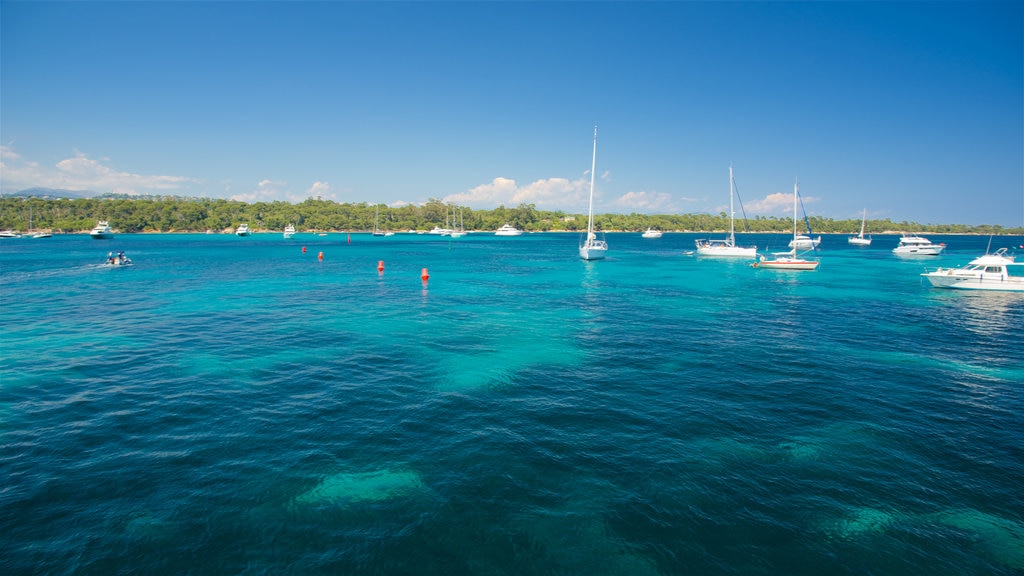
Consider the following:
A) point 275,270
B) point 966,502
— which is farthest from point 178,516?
point 275,270

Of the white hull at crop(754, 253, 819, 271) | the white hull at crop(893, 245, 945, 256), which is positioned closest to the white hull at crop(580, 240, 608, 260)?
the white hull at crop(754, 253, 819, 271)

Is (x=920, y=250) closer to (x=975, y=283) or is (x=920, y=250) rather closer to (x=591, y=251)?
(x=975, y=283)

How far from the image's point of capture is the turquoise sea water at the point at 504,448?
11977mm

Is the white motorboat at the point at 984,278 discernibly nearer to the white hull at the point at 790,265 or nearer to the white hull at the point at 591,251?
the white hull at the point at 790,265

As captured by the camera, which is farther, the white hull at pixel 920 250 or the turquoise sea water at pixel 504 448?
the white hull at pixel 920 250

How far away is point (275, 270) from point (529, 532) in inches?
3171

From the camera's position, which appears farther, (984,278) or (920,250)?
(920,250)

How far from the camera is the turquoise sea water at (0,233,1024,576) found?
472 inches

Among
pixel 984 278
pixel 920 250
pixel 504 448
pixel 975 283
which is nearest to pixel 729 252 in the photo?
pixel 975 283

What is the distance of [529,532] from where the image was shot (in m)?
12.6

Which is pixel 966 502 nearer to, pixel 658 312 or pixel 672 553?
pixel 672 553

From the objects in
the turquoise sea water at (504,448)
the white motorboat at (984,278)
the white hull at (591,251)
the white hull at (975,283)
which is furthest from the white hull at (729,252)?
the turquoise sea water at (504,448)

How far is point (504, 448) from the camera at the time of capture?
1705cm

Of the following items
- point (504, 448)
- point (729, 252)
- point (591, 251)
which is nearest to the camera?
point (504, 448)
